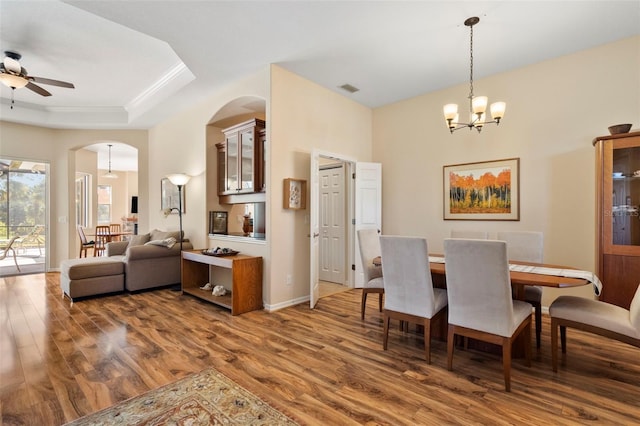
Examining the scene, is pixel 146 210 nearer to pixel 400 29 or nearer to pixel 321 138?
pixel 321 138

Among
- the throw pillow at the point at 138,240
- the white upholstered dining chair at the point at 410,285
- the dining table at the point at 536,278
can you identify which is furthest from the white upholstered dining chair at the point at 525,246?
the throw pillow at the point at 138,240

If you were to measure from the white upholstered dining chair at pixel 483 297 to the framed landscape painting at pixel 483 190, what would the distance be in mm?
2020

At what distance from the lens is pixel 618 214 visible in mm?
3031

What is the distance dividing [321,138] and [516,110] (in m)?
2.59

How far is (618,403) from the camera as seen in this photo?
194 cm

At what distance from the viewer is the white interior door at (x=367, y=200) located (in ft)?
16.0

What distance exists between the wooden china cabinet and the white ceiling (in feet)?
3.78

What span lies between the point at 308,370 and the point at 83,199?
10.6 metres

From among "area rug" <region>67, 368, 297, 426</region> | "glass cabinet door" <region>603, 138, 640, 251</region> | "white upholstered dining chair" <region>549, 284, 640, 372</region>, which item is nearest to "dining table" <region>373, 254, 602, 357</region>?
"white upholstered dining chair" <region>549, 284, 640, 372</region>

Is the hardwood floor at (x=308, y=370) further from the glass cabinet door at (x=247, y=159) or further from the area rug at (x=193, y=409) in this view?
the glass cabinet door at (x=247, y=159)

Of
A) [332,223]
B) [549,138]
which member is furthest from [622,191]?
[332,223]

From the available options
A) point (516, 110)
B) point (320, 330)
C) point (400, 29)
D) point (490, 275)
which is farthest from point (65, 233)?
point (516, 110)

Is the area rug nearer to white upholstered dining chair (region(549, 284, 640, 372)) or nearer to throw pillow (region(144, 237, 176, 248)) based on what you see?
white upholstered dining chair (region(549, 284, 640, 372))

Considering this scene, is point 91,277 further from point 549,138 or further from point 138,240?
point 549,138
